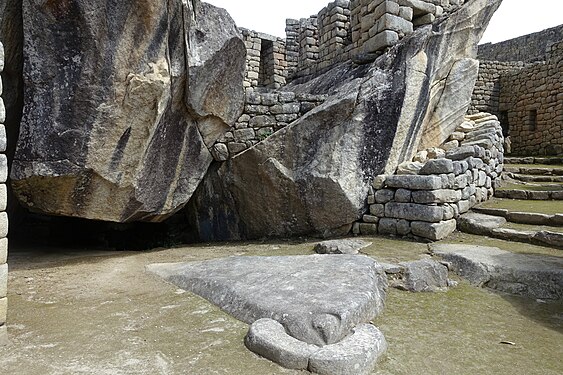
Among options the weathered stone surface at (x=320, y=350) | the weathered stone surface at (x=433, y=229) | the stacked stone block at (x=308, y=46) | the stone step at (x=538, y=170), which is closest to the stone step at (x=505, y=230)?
the weathered stone surface at (x=433, y=229)

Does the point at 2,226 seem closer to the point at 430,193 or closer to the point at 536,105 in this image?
the point at 430,193

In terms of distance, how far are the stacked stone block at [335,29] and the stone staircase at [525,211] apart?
461 cm

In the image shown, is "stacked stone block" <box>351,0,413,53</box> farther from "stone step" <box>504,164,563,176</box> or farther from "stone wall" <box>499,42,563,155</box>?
"stone wall" <box>499,42,563,155</box>

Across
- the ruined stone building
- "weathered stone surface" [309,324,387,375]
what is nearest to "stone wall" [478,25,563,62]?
the ruined stone building

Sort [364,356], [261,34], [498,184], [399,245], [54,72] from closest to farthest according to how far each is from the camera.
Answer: [364,356]
[54,72]
[399,245]
[498,184]
[261,34]

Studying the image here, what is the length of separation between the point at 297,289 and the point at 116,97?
342cm

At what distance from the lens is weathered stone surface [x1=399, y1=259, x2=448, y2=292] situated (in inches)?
162

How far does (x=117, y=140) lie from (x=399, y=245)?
418 cm

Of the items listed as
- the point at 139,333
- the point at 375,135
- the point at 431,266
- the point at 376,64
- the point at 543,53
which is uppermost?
the point at 543,53

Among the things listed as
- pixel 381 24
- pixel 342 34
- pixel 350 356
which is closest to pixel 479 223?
pixel 381 24

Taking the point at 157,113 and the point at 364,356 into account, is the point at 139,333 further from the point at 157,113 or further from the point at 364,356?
the point at 157,113

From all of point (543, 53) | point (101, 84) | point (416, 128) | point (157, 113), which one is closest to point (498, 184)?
point (416, 128)

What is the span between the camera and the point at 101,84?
4930 millimetres

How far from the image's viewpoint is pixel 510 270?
4.19m
